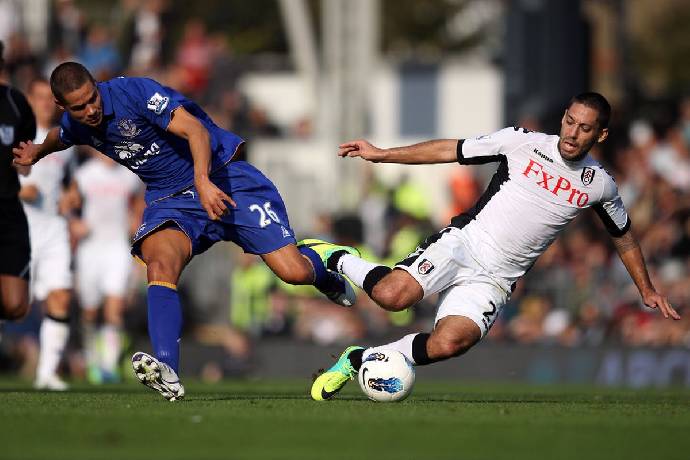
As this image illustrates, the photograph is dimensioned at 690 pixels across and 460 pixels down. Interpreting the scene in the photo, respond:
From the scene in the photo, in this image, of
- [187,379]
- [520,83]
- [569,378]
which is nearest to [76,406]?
[187,379]

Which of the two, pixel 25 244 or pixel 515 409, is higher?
pixel 25 244

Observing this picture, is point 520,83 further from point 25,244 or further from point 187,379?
point 25,244

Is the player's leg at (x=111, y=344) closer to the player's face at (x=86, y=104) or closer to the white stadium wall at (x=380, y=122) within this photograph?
the player's face at (x=86, y=104)

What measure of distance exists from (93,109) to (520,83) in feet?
51.2

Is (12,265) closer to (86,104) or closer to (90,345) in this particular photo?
(86,104)

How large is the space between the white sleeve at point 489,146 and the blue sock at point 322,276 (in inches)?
50.0

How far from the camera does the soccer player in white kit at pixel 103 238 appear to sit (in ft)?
55.2

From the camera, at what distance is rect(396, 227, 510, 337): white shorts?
33.6ft

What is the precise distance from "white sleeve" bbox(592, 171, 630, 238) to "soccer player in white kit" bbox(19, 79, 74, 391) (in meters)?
5.21

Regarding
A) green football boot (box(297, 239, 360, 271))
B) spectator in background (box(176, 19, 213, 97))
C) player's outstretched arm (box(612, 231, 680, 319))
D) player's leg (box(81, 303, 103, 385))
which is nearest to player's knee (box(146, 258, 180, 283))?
green football boot (box(297, 239, 360, 271))

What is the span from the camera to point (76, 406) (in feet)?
30.8

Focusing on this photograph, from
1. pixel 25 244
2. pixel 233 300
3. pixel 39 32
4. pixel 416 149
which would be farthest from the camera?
pixel 39 32

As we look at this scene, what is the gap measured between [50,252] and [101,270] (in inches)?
138

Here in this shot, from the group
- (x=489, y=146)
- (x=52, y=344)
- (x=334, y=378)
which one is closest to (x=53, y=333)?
(x=52, y=344)
